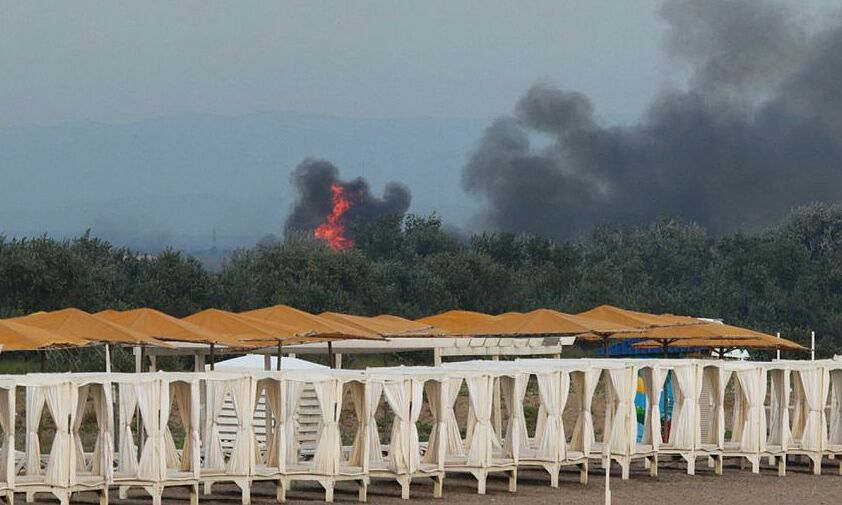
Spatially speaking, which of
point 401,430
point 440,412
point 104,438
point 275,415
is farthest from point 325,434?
point 104,438

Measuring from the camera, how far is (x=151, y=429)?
23484 mm

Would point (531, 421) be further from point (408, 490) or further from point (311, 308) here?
point (311, 308)

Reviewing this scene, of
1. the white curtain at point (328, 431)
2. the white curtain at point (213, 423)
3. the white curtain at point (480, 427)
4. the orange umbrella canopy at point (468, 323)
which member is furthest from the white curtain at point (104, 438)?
the orange umbrella canopy at point (468, 323)

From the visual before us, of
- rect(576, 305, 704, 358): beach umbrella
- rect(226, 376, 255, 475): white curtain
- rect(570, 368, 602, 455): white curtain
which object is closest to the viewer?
rect(226, 376, 255, 475): white curtain

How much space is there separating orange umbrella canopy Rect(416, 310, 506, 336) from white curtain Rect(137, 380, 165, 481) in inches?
372

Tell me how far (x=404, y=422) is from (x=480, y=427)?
141 cm

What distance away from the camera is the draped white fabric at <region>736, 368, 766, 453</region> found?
29.7 m

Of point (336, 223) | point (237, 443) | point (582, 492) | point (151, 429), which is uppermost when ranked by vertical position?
point (336, 223)

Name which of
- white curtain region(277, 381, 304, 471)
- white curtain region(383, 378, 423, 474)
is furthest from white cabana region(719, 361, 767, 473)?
white curtain region(277, 381, 304, 471)

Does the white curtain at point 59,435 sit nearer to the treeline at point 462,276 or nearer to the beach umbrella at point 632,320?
the beach umbrella at point 632,320

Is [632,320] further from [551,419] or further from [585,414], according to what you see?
[551,419]

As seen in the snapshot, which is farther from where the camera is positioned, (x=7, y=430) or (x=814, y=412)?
(x=814, y=412)

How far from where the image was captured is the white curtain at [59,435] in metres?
22.7

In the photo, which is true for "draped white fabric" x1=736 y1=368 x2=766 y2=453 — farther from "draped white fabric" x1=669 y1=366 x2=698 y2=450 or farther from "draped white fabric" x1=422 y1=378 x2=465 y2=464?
"draped white fabric" x1=422 y1=378 x2=465 y2=464
